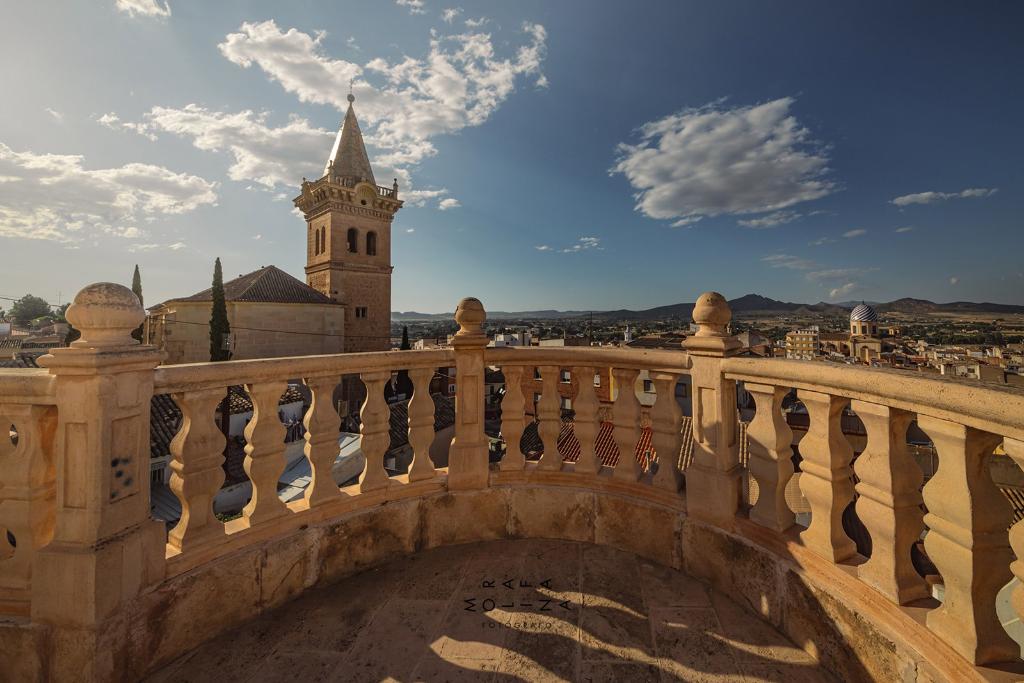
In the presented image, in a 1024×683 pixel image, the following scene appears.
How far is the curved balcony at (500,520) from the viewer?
73.0 inches

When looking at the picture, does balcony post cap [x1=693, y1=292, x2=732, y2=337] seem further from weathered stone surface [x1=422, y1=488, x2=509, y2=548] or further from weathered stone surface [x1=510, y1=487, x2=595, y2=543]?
weathered stone surface [x1=422, y1=488, x2=509, y2=548]

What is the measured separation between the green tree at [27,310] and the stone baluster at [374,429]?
4807 inches

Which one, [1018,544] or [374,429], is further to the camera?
[374,429]

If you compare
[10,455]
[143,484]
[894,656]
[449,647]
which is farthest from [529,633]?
[10,455]

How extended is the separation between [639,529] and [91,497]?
10.8ft

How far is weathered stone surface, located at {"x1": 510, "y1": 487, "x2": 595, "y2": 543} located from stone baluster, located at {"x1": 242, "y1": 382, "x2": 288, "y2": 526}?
1791mm

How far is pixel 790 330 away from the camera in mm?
47219

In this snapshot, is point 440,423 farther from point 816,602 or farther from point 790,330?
point 790,330

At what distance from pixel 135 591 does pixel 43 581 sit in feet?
1.19

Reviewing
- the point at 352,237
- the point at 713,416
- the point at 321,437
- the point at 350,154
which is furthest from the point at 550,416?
the point at 350,154

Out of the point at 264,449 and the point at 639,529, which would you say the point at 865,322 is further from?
the point at 264,449

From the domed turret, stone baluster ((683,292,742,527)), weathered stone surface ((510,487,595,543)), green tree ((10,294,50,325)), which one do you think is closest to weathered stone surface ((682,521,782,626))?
stone baluster ((683,292,742,527))

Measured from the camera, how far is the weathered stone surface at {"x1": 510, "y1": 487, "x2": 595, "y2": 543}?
3561mm

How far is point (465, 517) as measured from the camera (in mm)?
3617
